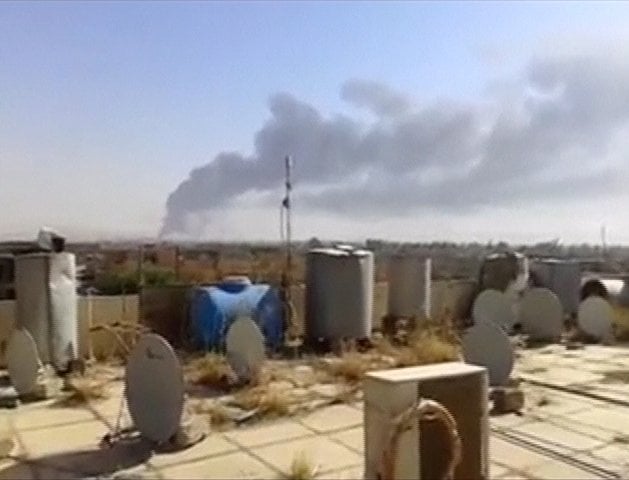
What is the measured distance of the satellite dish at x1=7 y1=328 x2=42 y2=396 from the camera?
24.4 feet

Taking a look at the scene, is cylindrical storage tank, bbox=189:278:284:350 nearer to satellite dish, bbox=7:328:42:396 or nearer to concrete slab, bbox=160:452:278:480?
satellite dish, bbox=7:328:42:396

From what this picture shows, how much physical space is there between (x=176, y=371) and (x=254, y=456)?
86 cm

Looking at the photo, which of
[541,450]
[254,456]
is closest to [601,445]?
[541,450]

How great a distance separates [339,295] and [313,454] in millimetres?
4757

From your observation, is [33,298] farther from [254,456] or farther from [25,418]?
[254,456]

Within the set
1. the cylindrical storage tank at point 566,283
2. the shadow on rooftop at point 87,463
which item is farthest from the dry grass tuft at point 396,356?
the cylindrical storage tank at point 566,283

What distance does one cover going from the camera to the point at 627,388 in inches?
318

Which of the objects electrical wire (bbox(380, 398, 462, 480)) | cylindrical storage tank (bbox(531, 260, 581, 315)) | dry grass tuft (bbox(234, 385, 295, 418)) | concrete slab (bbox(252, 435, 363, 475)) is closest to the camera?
electrical wire (bbox(380, 398, 462, 480))

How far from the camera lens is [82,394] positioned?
745 centimetres

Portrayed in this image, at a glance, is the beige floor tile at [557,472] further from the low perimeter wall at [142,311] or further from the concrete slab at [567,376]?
the low perimeter wall at [142,311]

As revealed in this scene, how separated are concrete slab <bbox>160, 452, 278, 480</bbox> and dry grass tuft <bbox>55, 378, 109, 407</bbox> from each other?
2422 mm

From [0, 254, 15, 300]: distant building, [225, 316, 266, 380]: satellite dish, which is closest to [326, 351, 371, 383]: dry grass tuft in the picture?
[225, 316, 266, 380]: satellite dish

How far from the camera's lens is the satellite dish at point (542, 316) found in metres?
11.5

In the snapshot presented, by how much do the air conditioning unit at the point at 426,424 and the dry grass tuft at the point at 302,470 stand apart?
783 millimetres
